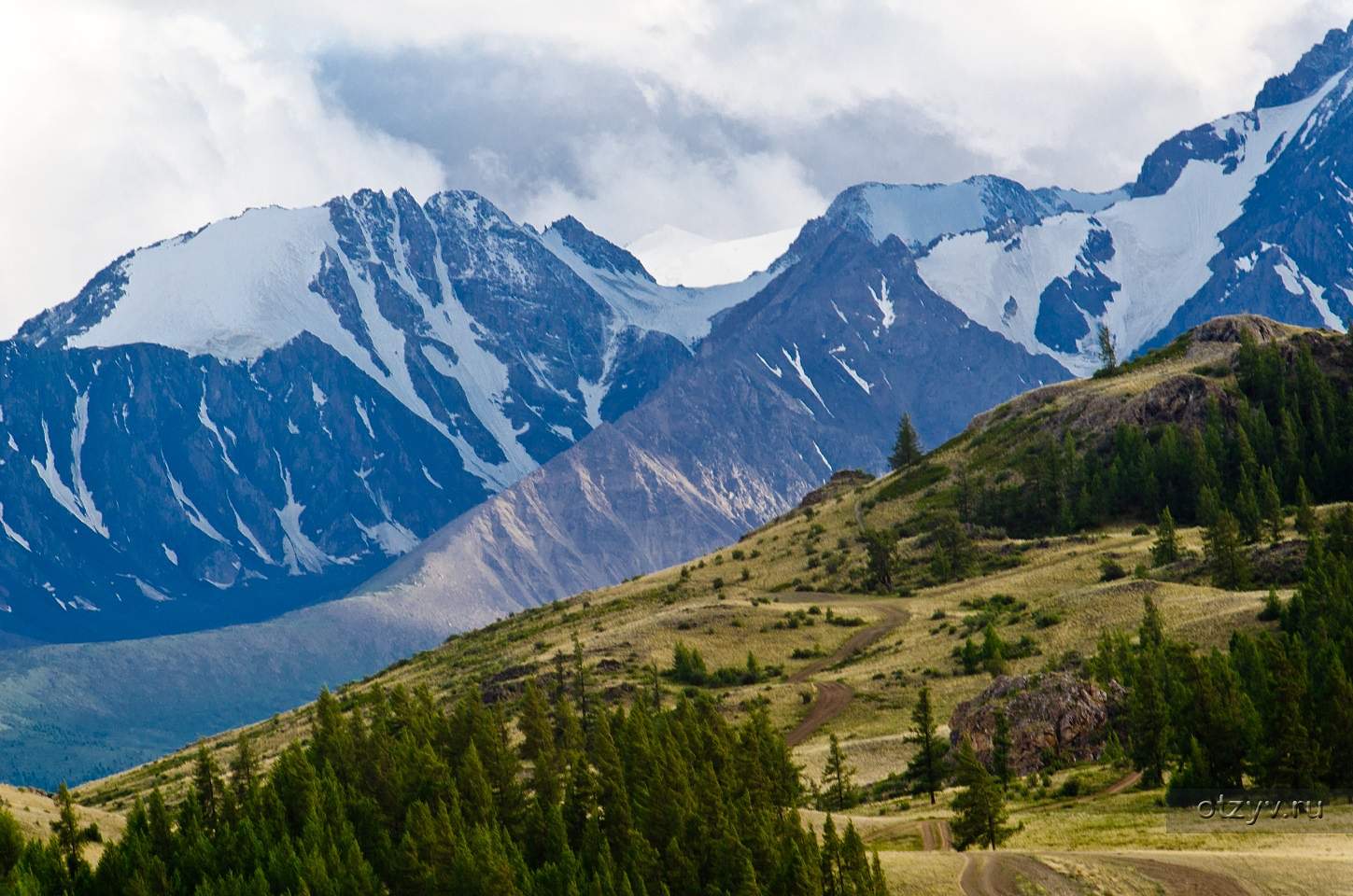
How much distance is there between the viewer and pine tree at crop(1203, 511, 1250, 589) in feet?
494

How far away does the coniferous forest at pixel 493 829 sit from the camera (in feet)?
278

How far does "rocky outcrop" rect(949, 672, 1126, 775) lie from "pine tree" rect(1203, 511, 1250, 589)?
43.8 m

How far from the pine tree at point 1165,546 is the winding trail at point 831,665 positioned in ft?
84.8

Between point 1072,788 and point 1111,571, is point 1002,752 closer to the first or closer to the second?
point 1072,788

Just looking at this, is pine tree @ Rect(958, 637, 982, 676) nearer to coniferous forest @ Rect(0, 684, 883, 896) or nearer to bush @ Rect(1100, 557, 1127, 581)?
bush @ Rect(1100, 557, 1127, 581)

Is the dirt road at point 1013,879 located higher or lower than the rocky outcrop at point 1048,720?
lower

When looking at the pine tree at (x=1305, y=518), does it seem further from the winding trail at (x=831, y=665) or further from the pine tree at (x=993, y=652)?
the winding trail at (x=831, y=665)

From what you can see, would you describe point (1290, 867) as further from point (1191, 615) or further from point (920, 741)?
point (1191, 615)

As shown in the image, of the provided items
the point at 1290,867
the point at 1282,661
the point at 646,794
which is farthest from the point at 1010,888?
the point at 1282,661

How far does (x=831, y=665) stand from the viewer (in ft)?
520

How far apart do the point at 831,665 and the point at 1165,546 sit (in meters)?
37.5

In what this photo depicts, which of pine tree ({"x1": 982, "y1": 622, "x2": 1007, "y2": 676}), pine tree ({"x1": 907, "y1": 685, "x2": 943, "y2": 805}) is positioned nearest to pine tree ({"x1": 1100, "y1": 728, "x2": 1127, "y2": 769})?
pine tree ({"x1": 907, "y1": 685, "x2": 943, "y2": 805})

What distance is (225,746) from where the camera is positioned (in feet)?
609

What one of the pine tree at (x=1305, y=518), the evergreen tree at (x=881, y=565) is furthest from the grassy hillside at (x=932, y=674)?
the pine tree at (x=1305, y=518)
